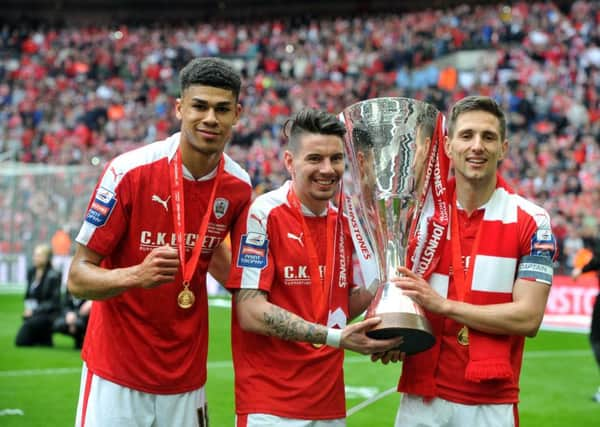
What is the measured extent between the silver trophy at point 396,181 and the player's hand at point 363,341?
0.03 m

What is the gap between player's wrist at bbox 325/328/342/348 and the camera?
3.52 meters

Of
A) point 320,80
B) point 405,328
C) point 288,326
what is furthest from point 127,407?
point 320,80

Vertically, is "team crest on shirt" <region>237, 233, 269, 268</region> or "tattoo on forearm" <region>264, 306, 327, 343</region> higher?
"team crest on shirt" <region>237, 233, 269, 268</region>

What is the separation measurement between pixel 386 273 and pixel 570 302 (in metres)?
11.1

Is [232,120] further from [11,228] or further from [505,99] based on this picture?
[505,99]

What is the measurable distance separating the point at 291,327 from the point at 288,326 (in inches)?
0.5

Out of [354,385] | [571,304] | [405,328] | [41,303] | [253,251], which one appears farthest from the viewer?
[571,304]

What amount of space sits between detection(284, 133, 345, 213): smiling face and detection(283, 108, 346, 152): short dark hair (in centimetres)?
2

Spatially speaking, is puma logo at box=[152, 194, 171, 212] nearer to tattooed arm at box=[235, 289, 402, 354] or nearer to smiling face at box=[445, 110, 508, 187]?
tattooed arm at box=[235, 289, 402, 354]

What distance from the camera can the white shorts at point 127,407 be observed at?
12.3ft

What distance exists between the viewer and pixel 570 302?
13852mm

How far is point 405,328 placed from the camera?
330 cm

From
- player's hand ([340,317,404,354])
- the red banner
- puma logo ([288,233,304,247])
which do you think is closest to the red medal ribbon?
puma logo ([288,233,304,247])

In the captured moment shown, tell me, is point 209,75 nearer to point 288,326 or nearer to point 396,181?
point 396,181
